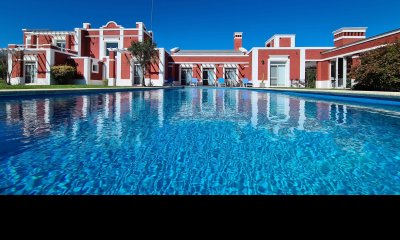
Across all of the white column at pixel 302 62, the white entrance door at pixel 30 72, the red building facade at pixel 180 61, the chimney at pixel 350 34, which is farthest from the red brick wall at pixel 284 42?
the white entrance door at pixel 30 72

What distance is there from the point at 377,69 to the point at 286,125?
10.4m

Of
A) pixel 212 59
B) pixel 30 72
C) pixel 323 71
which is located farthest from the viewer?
pixel 212 59

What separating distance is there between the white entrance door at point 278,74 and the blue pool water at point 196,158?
2227 centimetres

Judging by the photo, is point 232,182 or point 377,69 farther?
point 377,69

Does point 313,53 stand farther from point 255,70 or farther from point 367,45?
point 367,45

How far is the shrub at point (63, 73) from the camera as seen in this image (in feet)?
77.7

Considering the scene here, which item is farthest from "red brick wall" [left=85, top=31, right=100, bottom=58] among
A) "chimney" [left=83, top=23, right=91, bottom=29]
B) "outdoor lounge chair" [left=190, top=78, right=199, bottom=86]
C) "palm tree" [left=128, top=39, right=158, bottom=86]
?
"outdoor lounge chair" [left=190, top=78, right=199, bottom=86]

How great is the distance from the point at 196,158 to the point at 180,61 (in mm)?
27829

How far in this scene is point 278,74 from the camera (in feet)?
88.4

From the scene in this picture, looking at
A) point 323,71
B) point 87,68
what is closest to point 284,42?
point 323,71
